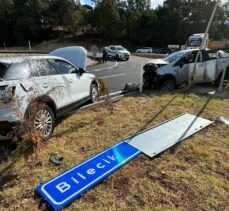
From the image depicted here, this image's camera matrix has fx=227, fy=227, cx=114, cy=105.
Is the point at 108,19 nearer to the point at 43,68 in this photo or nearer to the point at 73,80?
the point at 73,80

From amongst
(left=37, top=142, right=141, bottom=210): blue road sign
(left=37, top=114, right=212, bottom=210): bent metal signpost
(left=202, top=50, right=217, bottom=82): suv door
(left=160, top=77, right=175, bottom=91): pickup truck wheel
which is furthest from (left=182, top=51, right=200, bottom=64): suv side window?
(left=37, top=142, right=141, bottom=210): blue road sign

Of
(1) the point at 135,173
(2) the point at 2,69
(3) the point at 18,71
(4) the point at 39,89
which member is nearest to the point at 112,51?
(4) the point at 39,89

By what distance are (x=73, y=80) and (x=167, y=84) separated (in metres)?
4.24

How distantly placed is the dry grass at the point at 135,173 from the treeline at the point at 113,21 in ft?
171

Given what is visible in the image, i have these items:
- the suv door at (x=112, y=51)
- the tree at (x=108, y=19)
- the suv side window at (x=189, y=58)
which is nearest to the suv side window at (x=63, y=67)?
the suv side window at (x=189, y=58)

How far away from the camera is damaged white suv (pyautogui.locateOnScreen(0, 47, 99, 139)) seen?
11.9 ft

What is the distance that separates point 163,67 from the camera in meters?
8.42

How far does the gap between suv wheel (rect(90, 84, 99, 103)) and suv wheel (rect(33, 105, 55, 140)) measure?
244 centimetres

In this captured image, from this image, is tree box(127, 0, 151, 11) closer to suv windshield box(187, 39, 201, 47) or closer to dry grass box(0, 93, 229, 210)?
suv windshield box(187, 39, 201, 47)

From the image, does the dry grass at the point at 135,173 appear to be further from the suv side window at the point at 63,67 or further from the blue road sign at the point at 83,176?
the suv side window at the point at 63,67

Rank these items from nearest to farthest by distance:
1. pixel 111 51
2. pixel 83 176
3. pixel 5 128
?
pixel 83 176
pixel 5 128
pixel 111 51

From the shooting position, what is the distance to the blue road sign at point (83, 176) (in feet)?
9.47

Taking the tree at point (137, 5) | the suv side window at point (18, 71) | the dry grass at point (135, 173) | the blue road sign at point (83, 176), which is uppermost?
the tree at point (137, 5)

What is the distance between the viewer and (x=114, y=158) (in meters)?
3.76
